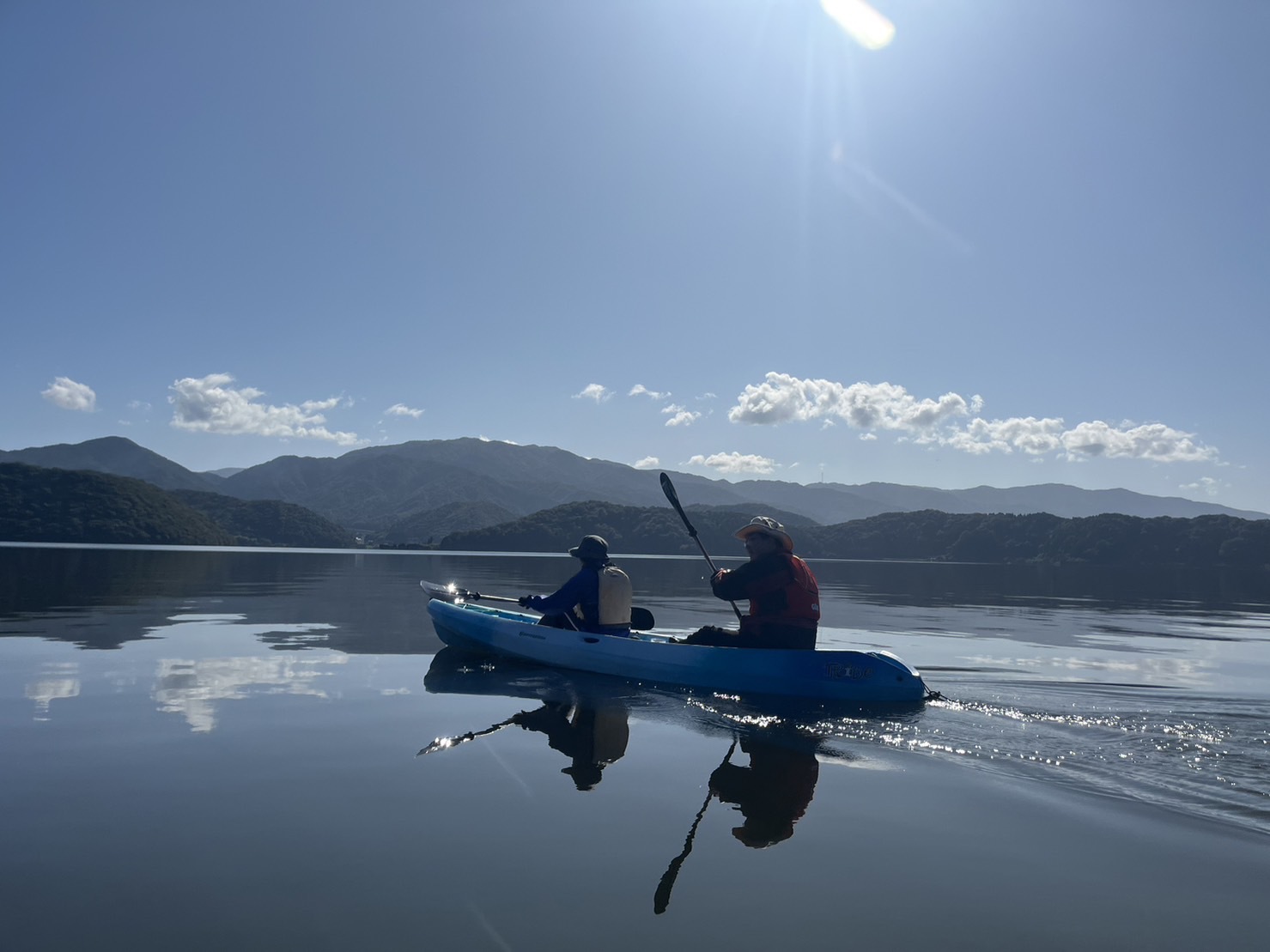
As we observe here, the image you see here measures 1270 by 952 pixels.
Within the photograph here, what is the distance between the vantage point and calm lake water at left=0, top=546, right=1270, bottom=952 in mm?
4547

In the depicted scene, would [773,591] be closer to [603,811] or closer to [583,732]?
[583,732]

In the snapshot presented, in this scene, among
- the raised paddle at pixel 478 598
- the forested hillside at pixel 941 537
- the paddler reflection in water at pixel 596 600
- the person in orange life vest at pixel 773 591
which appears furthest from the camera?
the forested hillside at pixel 941 537

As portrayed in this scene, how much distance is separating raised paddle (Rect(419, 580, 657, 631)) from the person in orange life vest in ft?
11.7

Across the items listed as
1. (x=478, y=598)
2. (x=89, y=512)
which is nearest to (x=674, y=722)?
(x=478, y=598)

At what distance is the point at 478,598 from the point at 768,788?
449 inches

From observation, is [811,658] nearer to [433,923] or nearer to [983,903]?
[983,903]

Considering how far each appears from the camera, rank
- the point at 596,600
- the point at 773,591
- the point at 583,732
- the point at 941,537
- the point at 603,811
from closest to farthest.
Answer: the point at 603,811
the point at 583,732
the point at 773,591
the point at 596,600
the point at 941,537

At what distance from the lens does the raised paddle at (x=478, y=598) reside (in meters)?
15.8

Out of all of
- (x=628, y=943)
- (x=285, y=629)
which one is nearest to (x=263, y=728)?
(x=628, y=943)

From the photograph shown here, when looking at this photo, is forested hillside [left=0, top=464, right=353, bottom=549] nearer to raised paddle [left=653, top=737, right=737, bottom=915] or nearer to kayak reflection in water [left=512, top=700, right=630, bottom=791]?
kayak reflection in water [left=512, top=700, right=630, bottom=791]

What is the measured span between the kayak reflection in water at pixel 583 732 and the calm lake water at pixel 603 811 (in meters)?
0.07

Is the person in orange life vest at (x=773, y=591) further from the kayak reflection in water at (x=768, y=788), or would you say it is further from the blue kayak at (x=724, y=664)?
the kayak reflection in water at (x=768, y=788)

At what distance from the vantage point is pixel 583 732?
31.4ft

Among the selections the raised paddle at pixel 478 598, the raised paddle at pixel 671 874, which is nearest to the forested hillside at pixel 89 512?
the raised paddle at pixel 478 598
